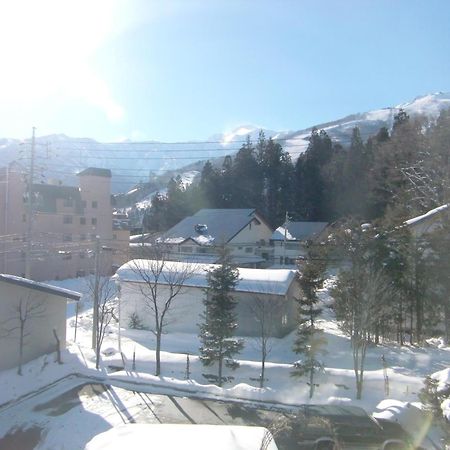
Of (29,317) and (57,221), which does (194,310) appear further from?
(57,221)

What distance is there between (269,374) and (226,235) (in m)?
22.1

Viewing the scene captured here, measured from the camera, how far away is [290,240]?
120 ft

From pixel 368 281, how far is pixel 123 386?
251 inches

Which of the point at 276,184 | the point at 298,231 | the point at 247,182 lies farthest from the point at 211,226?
the point at 276,184

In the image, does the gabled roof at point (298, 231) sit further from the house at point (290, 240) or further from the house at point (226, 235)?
the house at point (226, 235)

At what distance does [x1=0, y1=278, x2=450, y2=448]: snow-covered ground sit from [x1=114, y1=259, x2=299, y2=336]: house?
1456 mm

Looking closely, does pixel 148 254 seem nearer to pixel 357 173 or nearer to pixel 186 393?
pixel 186 393

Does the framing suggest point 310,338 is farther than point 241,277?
No

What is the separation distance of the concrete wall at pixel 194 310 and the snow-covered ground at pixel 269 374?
126 centimetres

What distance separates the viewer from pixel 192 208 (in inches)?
1938

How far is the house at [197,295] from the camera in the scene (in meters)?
16.2

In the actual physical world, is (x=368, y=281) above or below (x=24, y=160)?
below

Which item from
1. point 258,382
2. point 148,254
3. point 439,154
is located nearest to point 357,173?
point 439,154

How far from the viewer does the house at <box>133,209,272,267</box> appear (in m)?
33.4
